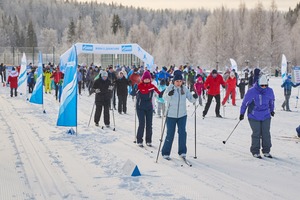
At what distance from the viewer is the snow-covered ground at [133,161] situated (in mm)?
5883

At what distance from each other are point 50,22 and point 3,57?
8653cm

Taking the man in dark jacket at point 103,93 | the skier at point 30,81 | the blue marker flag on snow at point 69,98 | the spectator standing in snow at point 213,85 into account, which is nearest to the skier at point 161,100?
the spectator standing in snow at point 213,85

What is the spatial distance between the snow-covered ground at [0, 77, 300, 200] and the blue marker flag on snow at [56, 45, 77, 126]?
1.35 ft

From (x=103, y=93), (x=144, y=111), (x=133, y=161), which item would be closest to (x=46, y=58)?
(x=103, y=93)

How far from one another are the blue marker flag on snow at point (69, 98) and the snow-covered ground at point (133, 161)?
1.35 feet

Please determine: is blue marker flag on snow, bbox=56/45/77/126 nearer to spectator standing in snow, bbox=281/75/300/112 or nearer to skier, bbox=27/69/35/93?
spectator standing in snow, bbox=281/75/300/112

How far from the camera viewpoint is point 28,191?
5914 mm

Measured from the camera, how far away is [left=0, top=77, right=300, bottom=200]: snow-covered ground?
19.3ft

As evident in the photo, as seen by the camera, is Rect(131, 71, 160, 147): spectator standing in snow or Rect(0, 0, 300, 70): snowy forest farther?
Rect(0, 0, 300, 70): snowy forest

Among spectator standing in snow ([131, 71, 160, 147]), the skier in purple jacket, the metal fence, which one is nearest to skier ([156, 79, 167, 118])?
spectator standing in snow ([131, 71, 160, 147])

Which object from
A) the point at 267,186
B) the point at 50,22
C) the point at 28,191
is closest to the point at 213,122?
the point at 267,186

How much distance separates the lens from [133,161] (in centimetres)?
772

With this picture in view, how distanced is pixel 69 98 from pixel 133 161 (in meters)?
3.49

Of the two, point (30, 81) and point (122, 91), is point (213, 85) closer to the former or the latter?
point (122, 91)
